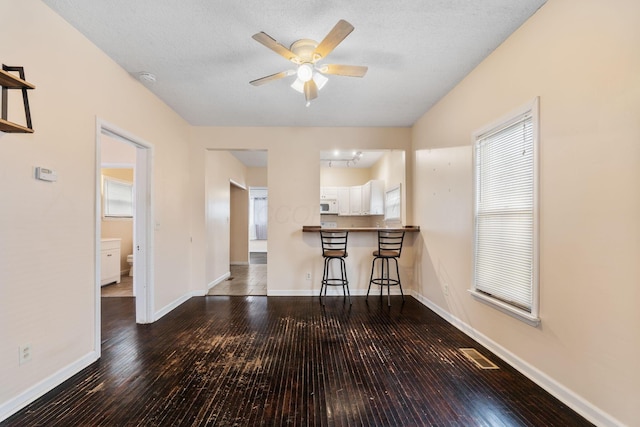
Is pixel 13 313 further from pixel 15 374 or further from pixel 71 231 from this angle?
pixel 71 231

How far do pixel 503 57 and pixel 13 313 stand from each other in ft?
13.3

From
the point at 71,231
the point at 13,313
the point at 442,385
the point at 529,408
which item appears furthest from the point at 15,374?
the point at 529,408

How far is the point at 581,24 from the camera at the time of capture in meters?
1.76

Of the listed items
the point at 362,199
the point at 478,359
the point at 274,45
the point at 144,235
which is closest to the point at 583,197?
the point at 478,359

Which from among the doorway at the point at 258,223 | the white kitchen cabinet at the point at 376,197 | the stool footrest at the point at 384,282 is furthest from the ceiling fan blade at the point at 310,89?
the doorway at the point at 258,223

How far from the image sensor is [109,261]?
16.6ft

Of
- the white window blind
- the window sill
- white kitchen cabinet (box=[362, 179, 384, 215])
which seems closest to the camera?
the window sill

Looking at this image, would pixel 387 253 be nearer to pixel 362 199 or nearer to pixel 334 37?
pixel 362 199

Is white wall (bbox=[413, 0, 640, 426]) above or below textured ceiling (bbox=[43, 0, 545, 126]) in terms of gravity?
below

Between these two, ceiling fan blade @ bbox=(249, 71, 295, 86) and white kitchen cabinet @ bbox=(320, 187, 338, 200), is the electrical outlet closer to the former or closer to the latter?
ceiling fan blade @ bbox=(249, 71, 295, 86)

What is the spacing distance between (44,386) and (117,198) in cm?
456

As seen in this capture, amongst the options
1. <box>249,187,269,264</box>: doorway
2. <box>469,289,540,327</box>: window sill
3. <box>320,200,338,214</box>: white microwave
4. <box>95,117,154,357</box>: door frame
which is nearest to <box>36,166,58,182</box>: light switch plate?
<box>95,117,154,357</box>: door frame

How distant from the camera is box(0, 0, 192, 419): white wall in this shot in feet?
5.81

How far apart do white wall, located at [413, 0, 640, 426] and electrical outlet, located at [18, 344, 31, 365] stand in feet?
11.5
